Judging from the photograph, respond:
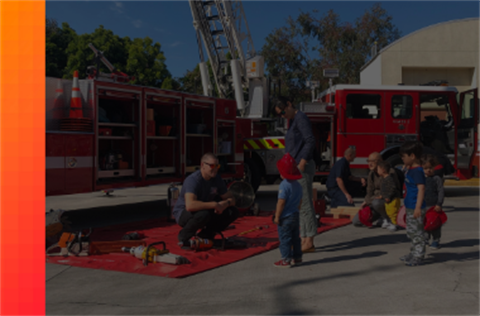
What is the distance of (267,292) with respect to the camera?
4230 mm

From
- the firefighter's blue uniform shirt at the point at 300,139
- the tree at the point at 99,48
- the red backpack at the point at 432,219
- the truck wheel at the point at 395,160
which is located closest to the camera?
the red backpack at the point at 432,219

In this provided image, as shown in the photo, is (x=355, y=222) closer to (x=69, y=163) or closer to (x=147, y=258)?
(x=147, y=258)

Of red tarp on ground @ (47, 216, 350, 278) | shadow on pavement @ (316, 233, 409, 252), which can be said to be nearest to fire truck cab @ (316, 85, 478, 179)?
red tarp on ground @ (47, 216, 350, 278)

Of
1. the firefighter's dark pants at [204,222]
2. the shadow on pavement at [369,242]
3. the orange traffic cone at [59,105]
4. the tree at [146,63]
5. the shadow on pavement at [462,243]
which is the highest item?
the tree at [146,63]

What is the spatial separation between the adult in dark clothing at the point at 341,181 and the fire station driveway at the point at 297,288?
2254mm

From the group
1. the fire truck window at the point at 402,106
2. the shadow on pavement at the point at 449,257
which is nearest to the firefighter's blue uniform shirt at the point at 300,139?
the shadow on pavement at the point at 449,257

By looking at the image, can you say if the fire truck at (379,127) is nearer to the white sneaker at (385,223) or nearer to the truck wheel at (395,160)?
the truck wheel at (395,160)

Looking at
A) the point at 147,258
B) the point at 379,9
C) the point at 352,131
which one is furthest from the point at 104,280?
the point at 379,9

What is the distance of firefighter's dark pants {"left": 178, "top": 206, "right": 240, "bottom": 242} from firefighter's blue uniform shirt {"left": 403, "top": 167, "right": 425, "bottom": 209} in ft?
7.31

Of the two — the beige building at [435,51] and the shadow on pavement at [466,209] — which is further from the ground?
the beige building at [435,51]

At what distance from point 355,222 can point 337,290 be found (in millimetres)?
3853

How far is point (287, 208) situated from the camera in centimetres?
502

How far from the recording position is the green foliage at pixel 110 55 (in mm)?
31328

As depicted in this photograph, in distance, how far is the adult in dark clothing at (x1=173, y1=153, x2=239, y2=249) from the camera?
5.82m
